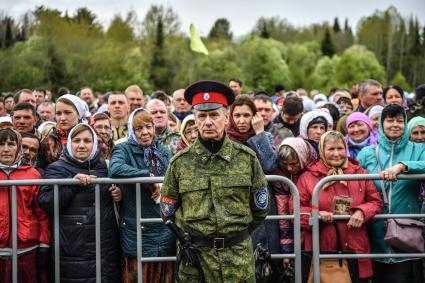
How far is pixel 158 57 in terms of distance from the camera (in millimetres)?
63625

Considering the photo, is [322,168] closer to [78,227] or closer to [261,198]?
[261,198]

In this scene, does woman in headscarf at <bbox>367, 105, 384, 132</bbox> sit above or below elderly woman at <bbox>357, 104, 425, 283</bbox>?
above

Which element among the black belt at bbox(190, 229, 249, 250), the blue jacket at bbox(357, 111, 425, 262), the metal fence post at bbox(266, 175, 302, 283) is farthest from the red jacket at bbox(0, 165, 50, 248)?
the blue jacket at bbox(357, 111, 425, 262)

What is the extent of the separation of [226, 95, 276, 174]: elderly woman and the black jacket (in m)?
1.54

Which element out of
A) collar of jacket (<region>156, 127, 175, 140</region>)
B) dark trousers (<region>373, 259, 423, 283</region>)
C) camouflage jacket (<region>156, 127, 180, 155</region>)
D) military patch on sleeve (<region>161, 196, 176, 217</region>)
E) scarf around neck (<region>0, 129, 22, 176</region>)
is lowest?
dark trousers (<region>373, 259, 423, 283</region>)

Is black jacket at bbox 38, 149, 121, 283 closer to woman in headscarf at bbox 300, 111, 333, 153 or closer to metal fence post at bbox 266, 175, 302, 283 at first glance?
metal fence post at bbox 266, 175, 302, 283

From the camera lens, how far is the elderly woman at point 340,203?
562cm

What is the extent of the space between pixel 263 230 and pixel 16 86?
133 feet

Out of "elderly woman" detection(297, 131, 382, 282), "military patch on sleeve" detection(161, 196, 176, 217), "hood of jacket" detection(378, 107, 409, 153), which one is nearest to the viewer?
"military patch on sleeve" detection(161, 196, 176, 217)

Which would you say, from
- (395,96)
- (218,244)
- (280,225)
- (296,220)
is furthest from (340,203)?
(395,96)

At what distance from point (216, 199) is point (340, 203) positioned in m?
1.96

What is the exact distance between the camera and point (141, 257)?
216 inches

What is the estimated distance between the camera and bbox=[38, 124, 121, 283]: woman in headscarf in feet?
18.1

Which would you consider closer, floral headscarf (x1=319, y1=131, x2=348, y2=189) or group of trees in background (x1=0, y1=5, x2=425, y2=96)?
floral headscarf (x1=319, y1=131, x2=348, y2=189)
